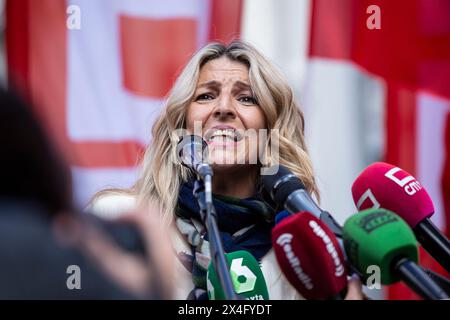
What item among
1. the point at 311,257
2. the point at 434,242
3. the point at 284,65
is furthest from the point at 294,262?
the point at 284,65

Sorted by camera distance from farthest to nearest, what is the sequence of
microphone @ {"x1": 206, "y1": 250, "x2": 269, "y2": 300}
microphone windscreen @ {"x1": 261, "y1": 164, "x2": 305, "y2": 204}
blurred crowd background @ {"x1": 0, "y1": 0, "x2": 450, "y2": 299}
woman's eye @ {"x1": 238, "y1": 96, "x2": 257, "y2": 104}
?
blurred crowd background @ {"x1": 0, "y1": 0, "x2": 450, "y2": 299} < woman's eye @ {"x1": 238, "y1": 96, "x2": 257, "y2": 104} < microphone @ {"x1": 206, "y1": 250, "x2": 269, "y2": 300} < microphone windscreen @ {"x1": 261, "y1": 164, "x2": 305, "y2": 204}

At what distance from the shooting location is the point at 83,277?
3.77 feet

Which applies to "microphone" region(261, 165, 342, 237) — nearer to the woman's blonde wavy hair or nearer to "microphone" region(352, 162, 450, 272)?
"microphone" region(352, 162, 450, 272)

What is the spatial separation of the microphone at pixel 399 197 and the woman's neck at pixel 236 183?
0.68 m

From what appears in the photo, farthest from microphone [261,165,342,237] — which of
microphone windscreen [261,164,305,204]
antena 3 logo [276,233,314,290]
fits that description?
antena 3 logo [276,233,314,290]

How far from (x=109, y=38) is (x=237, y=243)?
1837 mm

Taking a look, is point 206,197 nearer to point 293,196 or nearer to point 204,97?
point 293,196

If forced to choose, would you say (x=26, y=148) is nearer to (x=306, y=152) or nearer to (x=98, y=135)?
(x=306, y=152)

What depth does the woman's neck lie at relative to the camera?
2842 mm

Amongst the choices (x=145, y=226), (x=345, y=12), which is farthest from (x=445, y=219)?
(x=145, y=226)

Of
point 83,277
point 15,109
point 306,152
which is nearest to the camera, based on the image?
point 15,109

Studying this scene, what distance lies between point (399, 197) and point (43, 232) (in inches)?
50.1

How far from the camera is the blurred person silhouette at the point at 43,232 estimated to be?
1045 mm

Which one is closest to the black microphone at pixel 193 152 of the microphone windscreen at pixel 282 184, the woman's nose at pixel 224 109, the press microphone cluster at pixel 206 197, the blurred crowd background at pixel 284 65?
the press microphone cluster at pixel 206 197
